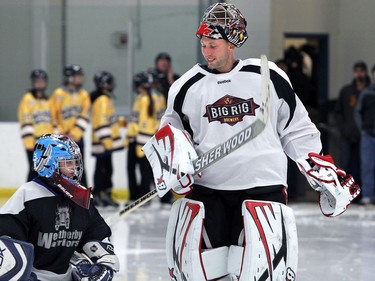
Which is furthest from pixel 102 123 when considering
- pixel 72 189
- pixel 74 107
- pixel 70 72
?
pixel 72 189

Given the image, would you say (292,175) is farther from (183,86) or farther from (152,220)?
(183,86)

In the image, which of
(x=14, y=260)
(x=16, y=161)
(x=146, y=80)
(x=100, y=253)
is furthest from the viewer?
(x=16, y=161)

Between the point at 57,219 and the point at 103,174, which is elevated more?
the point at 57,219

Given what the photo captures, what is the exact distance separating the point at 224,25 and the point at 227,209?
621 mm

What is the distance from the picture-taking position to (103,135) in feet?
31.9

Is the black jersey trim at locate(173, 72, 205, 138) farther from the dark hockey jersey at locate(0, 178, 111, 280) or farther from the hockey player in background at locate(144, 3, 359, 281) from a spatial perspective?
the dark hockey jersey at locate(0, 178, 111, 280)

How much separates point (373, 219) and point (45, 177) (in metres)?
5.68

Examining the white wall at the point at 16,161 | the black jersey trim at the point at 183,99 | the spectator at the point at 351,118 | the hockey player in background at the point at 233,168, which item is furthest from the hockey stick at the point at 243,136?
the white wall at the point at 16,161

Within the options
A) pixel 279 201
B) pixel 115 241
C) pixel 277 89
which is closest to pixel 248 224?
pixel 279 201

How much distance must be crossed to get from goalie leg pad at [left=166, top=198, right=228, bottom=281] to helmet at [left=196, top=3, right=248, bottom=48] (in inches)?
22.2

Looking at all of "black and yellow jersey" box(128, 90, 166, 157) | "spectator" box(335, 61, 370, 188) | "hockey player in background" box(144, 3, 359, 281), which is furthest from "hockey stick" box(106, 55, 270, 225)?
"spectator" box(335, 61, 370, 188)

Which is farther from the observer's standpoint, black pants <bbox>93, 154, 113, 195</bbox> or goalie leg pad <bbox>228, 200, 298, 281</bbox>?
black pants <bbox>93, 154, 113, 195</bbox>

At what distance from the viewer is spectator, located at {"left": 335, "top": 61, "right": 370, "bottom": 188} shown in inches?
399

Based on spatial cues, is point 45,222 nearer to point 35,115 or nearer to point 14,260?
point 14,260
